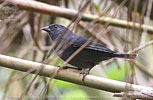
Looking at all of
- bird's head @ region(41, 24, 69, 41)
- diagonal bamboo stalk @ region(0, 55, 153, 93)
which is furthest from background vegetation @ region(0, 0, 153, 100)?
diagonal bamboo stalk @ region(0, 55, 153, 93)

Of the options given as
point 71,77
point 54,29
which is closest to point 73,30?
point 54,29

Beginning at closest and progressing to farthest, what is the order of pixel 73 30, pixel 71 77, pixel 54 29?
1. pixel 71 77
2. pixel 73 30
3. pixel 54 29

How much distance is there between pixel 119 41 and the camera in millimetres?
4273

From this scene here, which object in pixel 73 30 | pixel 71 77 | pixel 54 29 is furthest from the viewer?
pixel 54 29

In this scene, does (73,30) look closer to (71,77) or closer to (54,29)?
(54,29)

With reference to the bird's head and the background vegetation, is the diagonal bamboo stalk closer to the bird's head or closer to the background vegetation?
the background vegetation

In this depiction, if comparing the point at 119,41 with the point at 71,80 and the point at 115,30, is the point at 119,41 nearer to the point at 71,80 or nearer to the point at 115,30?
the point at 115,30

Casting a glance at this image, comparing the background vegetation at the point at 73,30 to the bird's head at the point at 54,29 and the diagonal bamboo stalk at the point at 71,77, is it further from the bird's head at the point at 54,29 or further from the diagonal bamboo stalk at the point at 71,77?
the diagonal bamboo stalk at the point at 71,77

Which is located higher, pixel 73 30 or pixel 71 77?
pixel 73 30

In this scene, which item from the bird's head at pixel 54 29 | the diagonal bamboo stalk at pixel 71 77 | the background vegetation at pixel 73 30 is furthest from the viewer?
the bird's head at pixel 54 29

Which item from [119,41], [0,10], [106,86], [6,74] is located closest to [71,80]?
[106,86]

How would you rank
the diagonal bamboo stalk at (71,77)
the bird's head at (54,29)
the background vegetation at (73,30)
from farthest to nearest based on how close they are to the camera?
the bird's head at (54,29)
the background vegetation at (73,30)
the diagonal bamboo stalk at (71,77)

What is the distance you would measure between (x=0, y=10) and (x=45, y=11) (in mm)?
679

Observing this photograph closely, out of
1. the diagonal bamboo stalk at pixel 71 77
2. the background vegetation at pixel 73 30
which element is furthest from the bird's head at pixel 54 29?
the diagonal bamboo stalk at pixel 71 77
